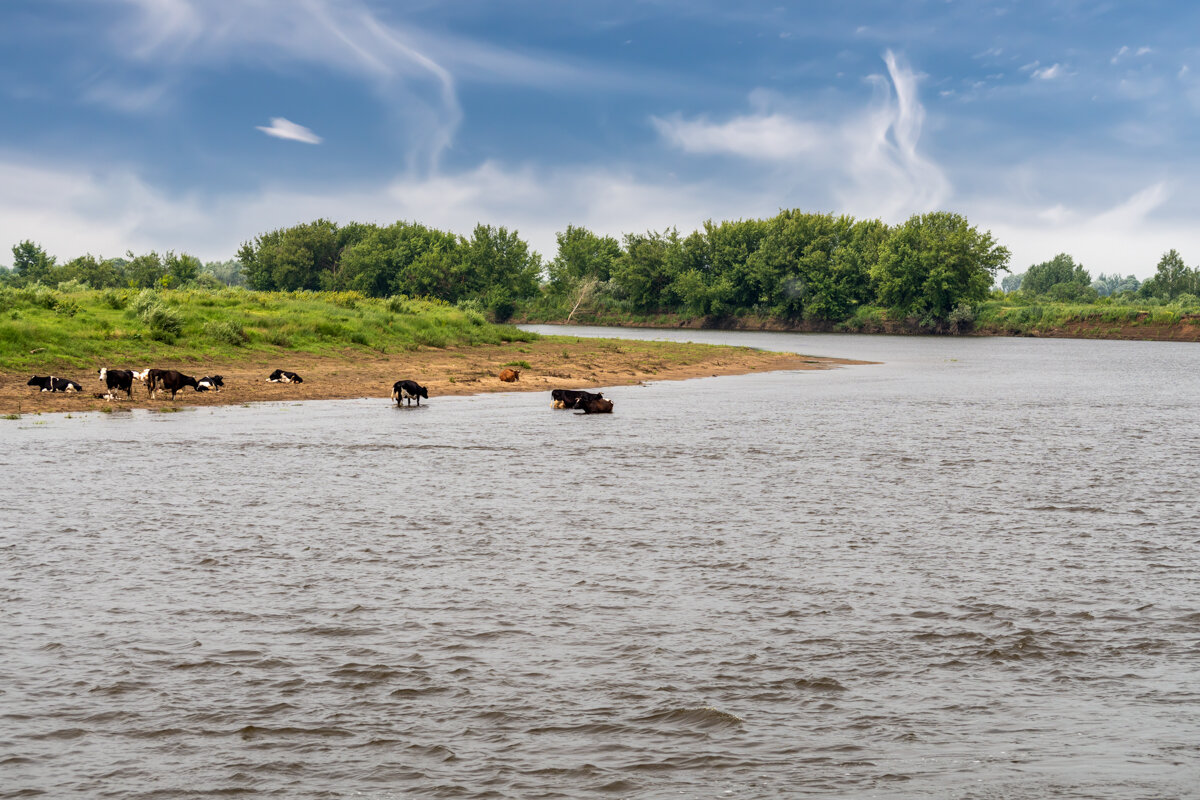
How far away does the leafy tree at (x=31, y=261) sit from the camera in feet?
391

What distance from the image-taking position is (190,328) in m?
43.6

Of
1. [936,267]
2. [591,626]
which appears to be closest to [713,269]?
[936,267]

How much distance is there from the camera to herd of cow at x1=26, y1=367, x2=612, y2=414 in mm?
31531

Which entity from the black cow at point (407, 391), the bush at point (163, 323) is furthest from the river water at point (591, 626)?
the bush at point (163, 323)

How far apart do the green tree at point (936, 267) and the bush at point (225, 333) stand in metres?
123

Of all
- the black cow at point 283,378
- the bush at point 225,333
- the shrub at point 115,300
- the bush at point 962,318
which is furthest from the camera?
the bush at point 962,318

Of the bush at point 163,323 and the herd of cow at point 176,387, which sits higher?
the bush at point 163,323

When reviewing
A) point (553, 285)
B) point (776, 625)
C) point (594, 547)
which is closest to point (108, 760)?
point (776, 625)

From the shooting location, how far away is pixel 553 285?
193875 mm

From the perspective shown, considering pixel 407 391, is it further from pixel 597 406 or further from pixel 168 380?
pixel 168 380

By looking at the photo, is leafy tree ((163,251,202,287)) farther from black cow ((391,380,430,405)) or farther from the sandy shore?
black cow ((391,380,430,405))

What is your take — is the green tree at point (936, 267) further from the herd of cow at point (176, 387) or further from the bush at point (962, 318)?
the herd of cow at point (176, 387)

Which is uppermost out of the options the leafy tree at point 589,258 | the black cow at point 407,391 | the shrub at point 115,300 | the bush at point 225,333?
the leafy tree at point 589,258

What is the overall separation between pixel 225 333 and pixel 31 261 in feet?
351
